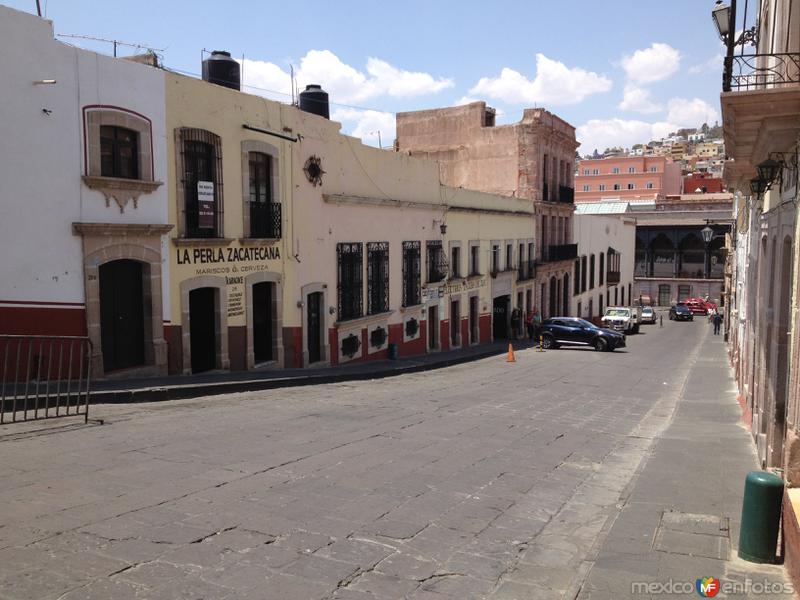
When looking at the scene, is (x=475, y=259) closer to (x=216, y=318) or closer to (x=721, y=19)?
(x=216, y=318)

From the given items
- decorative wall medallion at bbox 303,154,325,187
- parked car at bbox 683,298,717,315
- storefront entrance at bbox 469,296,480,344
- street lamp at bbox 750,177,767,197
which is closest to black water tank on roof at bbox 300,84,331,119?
decorative wall medallion at bbox 303,154,325,187

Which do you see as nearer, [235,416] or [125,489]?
[125,489]

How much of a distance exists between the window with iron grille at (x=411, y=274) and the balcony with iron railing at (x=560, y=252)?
16.3 m

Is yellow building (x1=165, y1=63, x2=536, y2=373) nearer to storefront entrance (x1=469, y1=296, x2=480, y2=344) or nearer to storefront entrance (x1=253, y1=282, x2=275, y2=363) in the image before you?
storefront entrance (x1=253, y1=282, x2=275, y2=363)

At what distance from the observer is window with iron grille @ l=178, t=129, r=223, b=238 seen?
50.2ft

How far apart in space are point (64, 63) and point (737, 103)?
11284 mm

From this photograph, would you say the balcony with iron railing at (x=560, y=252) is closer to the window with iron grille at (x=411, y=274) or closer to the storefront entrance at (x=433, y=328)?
the storefront entrance at (x=433, y=328)

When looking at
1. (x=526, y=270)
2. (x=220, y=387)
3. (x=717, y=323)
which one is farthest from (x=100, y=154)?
(x=717, y=323)

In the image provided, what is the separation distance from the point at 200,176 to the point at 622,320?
33.6m

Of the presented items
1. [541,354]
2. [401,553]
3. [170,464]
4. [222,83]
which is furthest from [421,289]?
[401,553]

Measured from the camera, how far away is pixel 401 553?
20.1 ft

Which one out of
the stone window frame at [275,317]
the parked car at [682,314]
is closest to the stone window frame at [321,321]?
the stone window frame at [275,317]

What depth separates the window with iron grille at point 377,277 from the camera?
22875 millimetres

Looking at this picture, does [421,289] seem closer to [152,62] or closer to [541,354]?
[541,354]
